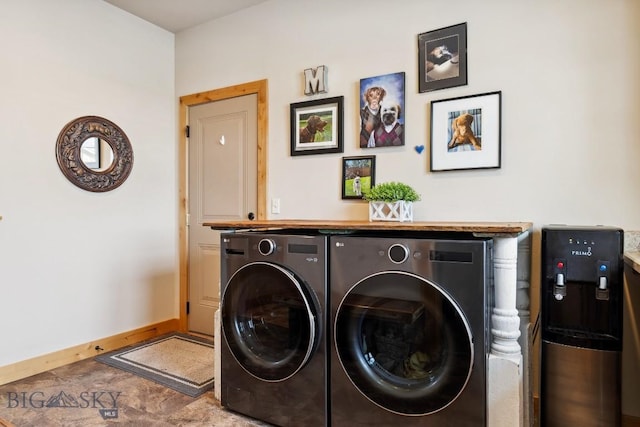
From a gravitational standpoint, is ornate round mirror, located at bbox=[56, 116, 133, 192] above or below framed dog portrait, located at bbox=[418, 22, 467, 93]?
below

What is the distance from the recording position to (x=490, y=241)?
1.47 metres

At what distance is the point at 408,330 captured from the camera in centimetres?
158

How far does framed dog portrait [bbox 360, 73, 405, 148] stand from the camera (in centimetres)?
242

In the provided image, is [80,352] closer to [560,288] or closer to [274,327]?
[274,327]

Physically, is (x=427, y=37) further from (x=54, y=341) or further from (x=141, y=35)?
(x=54, y=341)

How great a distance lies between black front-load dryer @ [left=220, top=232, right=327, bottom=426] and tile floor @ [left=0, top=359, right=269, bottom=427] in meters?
0.18

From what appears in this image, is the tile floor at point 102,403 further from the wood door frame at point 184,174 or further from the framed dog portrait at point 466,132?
the framed dog portrait at point 466,132

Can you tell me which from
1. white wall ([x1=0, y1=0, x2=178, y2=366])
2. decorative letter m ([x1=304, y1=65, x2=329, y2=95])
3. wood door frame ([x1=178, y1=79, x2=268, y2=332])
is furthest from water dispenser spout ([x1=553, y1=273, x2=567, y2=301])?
white wall ([x1=0, y1=0, x2=178, y2=366])

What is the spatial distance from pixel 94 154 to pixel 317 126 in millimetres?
1674

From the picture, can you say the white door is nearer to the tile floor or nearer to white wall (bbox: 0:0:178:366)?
white wall (bbox: 0:0:178:366)

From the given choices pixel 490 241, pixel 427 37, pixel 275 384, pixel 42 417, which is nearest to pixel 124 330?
pixel 42 417

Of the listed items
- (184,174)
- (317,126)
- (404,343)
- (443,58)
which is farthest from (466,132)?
(184,174)

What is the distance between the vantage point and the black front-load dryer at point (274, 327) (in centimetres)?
176

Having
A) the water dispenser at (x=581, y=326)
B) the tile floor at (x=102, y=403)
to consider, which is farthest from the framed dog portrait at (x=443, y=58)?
the tile floor at (x=102, y=403)
